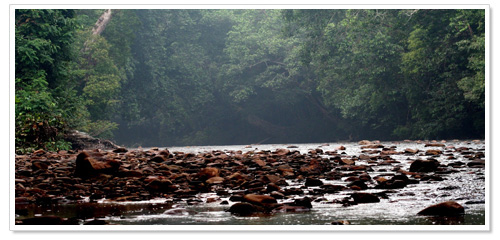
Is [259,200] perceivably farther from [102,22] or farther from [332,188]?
[102,22]

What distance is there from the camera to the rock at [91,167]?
590 cm

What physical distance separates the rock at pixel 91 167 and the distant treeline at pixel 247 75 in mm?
4307

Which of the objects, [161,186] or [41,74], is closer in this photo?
[161,186]

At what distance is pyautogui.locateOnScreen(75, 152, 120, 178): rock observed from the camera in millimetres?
5898

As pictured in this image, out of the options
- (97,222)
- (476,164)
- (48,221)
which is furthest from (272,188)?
(476,164)

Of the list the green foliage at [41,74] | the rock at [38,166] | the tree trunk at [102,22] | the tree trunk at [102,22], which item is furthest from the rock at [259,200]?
the tree trunk at [102,22]

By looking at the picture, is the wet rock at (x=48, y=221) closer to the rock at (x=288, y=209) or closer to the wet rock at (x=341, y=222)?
the rock at (x=288, y=209)

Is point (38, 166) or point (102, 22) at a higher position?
point (102, 22)

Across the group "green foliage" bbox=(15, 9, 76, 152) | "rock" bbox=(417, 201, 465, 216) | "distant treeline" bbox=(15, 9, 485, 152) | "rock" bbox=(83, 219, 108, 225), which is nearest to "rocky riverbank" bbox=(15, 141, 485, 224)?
"rock" bbox=(417, 201, 465, 216)

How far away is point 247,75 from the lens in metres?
30.5

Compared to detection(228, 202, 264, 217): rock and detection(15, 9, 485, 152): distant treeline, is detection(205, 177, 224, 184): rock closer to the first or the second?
detection(228, 202, 264, 217): rock

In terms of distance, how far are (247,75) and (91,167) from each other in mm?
24875
